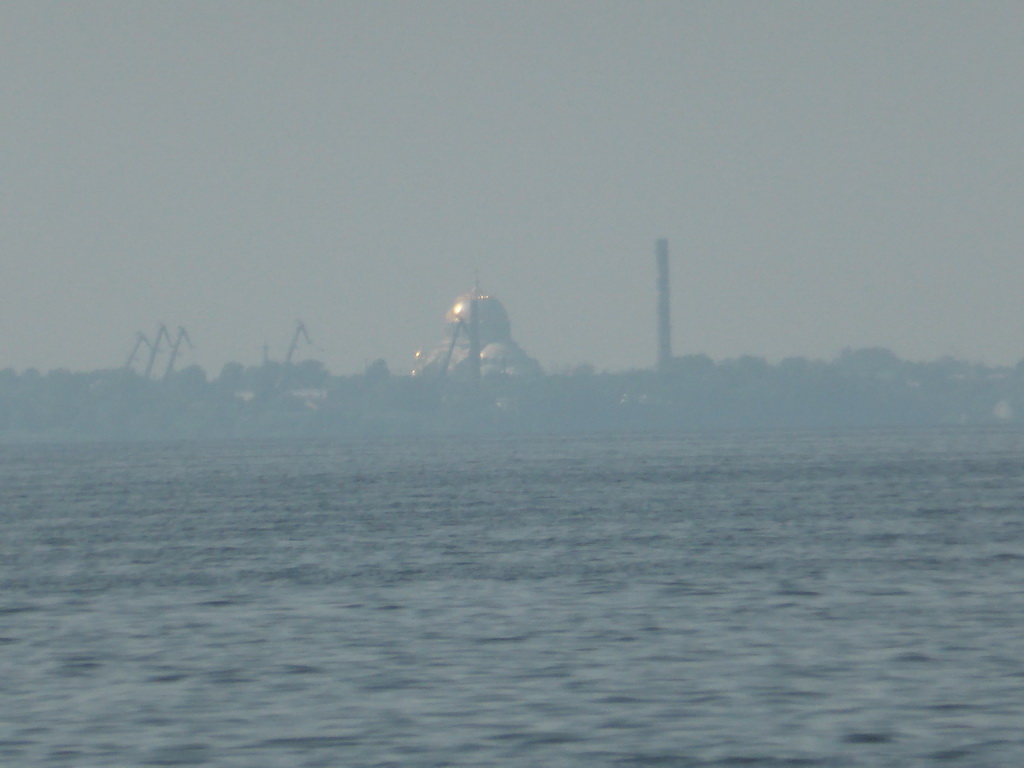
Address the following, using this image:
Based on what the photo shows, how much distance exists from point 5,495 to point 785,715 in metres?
68.1

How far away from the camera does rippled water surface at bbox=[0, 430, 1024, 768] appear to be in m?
17.5

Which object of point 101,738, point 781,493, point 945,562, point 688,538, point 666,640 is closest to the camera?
point 101,738

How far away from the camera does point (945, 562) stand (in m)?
34.8

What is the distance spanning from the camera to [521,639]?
79.4 ft

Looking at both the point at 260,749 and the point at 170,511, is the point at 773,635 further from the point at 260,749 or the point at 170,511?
the point at 170,511

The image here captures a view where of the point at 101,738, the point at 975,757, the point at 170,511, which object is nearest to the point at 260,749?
the point at 101,738

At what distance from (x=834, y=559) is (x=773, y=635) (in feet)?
40.2

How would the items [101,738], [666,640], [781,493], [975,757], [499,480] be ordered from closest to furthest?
[975,757] < [101,738] < [666,640] < [781,493] < [499,480]

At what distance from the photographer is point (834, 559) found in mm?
36031

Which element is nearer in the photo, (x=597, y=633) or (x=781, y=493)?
(x=597, y=633)

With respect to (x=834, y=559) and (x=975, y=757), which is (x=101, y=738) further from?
(x=834, y=559)

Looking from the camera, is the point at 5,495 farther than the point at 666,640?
Yes

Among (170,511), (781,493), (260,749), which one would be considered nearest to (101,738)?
(260,749)

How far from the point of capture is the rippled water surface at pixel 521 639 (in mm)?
17547
